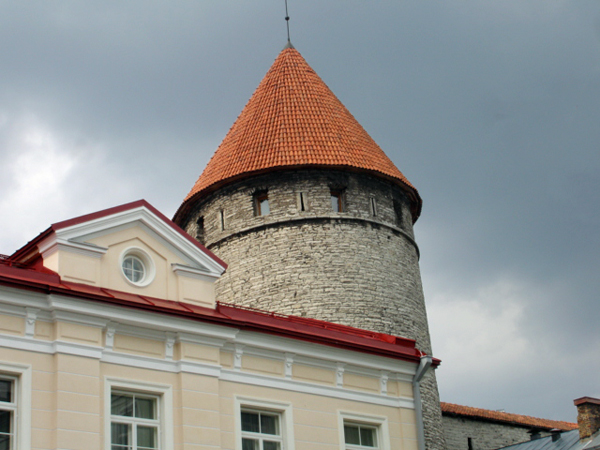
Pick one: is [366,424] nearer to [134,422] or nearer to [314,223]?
[134,422]

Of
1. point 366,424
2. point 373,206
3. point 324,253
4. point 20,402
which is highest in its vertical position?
point 373,206

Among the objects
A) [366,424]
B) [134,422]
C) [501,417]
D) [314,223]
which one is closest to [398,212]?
[314,223]

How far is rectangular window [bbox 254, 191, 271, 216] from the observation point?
85.6 feet

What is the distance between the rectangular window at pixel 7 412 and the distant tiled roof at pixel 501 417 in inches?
768

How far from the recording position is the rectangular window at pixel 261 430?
45.0 feet

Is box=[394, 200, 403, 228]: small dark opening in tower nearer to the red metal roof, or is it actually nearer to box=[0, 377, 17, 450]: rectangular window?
the red metal roof

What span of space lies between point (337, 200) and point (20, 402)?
15349mm

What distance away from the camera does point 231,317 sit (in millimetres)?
13922

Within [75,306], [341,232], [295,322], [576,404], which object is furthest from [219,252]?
[75,306]

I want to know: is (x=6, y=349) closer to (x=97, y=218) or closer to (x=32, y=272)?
(x=32, y=272)

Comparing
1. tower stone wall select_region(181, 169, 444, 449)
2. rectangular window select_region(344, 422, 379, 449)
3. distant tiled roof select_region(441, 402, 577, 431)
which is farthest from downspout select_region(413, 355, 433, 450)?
distant tiled roof select_region(441, 402, 577, 431)

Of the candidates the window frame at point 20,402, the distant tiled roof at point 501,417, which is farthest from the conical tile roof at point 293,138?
the window frame at point 20,402

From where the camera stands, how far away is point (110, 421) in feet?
40.7

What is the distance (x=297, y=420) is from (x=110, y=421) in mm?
2814
